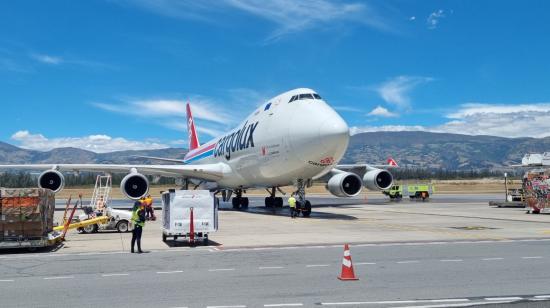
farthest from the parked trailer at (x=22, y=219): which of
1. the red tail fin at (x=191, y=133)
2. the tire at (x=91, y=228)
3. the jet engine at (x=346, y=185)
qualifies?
the red tail fin at (x=191, y=133)

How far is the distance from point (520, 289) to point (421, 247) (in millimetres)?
6168

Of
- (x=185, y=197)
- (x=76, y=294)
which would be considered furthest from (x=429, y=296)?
(x=185, y=197)

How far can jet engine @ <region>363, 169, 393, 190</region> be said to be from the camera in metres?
35.4

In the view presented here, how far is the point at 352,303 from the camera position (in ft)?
26.2

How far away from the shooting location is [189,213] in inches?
659

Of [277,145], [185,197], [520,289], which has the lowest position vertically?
[520,289]

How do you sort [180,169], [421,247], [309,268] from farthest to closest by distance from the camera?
1. [180,169]
2. [421,247]
3. [309,268]

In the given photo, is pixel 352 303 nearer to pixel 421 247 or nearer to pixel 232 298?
pixel 232 298

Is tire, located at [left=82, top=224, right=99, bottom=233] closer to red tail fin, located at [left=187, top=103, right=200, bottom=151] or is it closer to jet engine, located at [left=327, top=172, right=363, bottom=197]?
jet engine, located at [left=327, top=172, right=363, bottom=197]

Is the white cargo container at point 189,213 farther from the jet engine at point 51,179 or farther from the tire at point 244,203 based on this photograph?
the tire at point 244,203

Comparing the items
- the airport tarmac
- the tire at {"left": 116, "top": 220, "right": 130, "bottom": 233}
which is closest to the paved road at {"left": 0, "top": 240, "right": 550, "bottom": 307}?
the airport tarmac

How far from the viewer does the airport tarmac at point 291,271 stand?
8367 mm

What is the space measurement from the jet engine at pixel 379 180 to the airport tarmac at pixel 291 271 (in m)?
16.2

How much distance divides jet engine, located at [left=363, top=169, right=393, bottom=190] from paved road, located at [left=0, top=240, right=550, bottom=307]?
20.3 m
